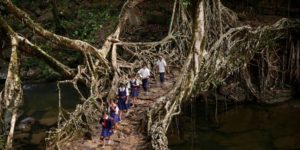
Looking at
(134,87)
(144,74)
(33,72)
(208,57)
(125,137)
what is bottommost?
(125,137)

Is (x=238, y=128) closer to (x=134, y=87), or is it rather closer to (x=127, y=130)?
(x=134, y=87)

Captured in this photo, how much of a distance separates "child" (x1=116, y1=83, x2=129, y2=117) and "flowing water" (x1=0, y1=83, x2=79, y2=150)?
158 inches

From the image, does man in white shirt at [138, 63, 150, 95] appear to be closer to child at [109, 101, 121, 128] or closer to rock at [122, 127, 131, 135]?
rock at [122, 127, 131, 135]

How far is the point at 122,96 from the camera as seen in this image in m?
13.0

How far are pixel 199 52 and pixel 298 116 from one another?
20.1ft

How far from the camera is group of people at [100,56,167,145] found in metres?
11.3

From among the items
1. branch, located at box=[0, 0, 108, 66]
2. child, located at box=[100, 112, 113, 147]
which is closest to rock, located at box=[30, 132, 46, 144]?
branch, located at box=[0, 0, 108, 66]

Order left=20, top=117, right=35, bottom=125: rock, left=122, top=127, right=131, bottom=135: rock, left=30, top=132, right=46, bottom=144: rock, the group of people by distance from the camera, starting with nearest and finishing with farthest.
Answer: the group of people < left=122, top=127, right=131, bottom=135: rock < left=30, top=132, right=46, bottom=144: rock < left=20, top=117, right=35, bottom=125: rock

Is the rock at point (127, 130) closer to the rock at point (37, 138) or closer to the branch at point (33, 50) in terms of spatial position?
the branch at point (33, 50)

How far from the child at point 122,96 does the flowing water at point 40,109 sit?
4.01 metres

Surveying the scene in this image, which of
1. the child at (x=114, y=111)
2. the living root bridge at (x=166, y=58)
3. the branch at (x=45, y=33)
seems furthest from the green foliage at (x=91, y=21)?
the child at (x=114, y=111)

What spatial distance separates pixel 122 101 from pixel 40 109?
7539 mm

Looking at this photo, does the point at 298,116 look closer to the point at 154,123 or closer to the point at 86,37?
the point at 154,123

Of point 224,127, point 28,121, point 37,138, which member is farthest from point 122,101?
point 28,121
